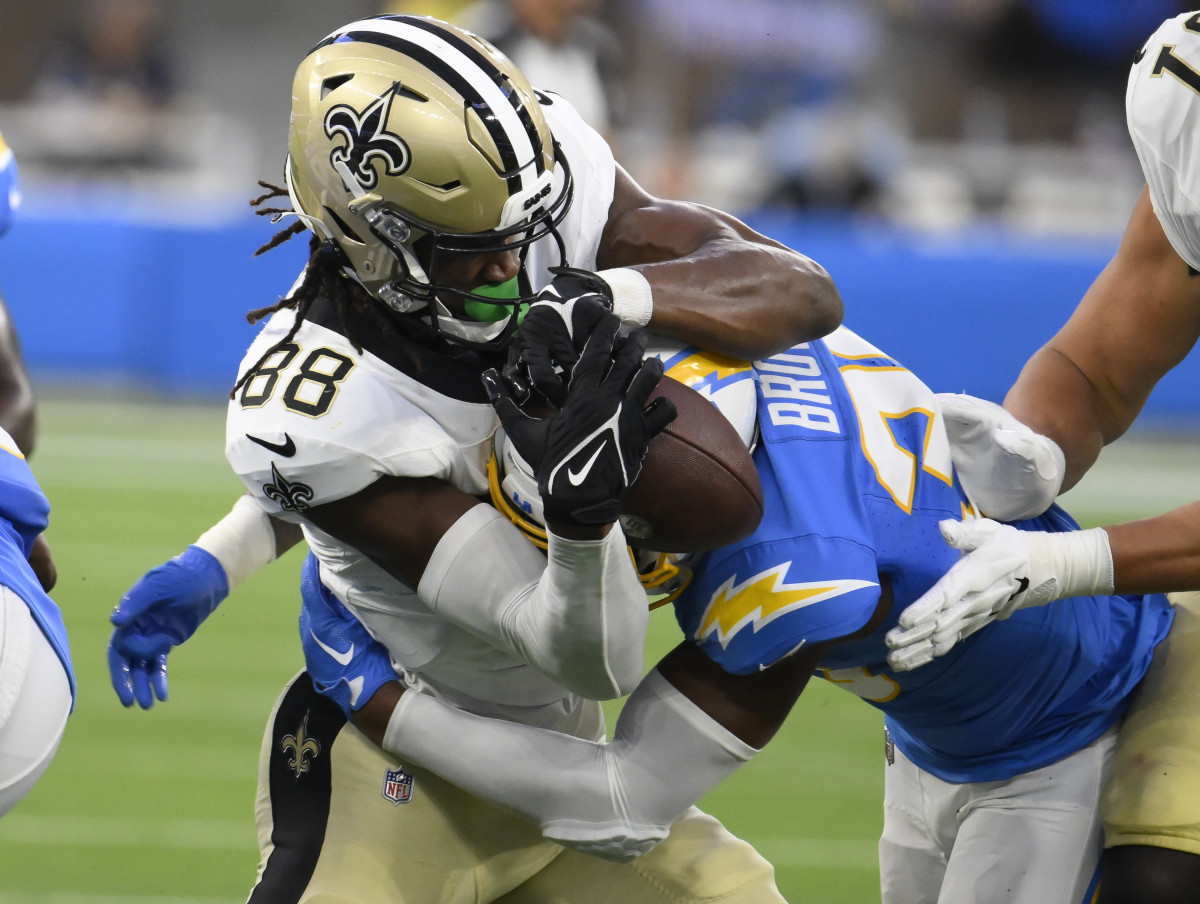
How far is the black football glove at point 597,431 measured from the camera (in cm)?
196

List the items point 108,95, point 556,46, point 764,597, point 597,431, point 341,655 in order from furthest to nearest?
point 108,95 < point 556,46 < point 341,655 < point 764,597 < point 597,431

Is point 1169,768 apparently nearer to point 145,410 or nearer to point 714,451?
point 714,451

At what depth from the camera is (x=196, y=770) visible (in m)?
4.62

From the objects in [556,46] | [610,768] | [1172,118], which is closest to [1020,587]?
[610,768]

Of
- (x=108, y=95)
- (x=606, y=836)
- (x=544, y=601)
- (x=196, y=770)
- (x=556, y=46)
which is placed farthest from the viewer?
(x=108, y=95)

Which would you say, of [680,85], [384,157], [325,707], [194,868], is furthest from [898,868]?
[680,85]

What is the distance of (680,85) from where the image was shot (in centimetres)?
1416

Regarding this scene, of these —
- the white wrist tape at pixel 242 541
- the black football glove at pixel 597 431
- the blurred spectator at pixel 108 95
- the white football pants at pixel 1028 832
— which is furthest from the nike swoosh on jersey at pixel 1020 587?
the blurred spectator at pixel 108 95

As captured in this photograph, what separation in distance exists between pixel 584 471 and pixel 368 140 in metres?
0.72

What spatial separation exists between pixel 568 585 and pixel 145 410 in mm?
7803

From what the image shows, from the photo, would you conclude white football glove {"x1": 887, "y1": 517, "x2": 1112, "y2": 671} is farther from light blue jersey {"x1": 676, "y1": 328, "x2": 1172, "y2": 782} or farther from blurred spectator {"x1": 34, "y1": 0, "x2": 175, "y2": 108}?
blurred spectator {"x1": 34, "y1": 0, "x2": 175, "y2": 108}

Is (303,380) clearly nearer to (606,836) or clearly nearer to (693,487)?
(693,487)

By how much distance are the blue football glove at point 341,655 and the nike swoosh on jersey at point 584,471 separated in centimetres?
77

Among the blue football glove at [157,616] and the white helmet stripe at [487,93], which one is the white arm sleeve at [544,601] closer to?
the white helmet stripe at [487,93]
